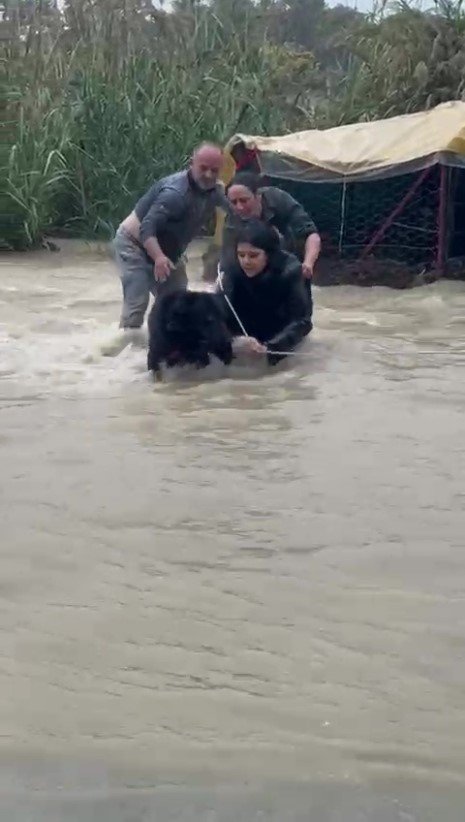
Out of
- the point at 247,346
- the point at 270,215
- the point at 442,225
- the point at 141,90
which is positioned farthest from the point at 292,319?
the point at 141,90

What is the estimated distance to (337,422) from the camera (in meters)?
6.21

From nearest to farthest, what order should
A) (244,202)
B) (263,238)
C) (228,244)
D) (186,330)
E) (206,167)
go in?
(186,330) < (263,238) < (244,202) < (206,167) < (228,244)

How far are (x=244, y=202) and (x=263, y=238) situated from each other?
0.40 m

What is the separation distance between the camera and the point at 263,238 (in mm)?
7113

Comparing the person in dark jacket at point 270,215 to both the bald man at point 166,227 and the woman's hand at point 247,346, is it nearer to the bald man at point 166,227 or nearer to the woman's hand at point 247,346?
the bald man at point 166,227

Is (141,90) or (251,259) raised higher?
(251,259)

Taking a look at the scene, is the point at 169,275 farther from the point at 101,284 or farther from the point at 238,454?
the point at 101,284

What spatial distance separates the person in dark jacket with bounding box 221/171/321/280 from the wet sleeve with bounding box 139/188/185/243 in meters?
0.29

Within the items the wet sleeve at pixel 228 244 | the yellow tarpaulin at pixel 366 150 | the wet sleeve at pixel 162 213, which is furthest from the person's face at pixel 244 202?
the yellow tarpaulin at pixel 366 150

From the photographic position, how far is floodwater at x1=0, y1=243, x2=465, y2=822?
2.91 m

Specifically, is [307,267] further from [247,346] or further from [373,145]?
[373,145]

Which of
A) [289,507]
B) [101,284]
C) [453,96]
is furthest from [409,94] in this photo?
[289,507]

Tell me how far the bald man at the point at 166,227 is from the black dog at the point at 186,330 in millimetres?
412

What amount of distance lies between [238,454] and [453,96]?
986cm
